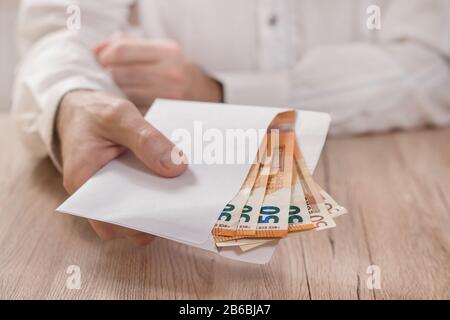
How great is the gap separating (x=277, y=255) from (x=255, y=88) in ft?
1.31

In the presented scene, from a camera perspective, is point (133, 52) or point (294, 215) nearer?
point (294, 215)

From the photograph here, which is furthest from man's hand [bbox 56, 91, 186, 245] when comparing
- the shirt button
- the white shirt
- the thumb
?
the shirt button

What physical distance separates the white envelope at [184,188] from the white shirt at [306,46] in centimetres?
29

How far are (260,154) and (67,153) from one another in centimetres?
22

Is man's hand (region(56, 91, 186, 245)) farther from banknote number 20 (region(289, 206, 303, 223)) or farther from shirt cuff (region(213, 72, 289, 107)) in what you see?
shirt cuff (region(213, 72, 289, 107))

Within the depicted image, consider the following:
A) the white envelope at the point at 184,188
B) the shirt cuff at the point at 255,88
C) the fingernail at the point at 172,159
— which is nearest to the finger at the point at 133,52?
the shirt cuff at the point at 255,88

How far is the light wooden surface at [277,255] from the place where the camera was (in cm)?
58

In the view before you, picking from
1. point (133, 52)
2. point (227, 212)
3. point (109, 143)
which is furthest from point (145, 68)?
point (227, 212)

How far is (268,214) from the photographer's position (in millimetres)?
584

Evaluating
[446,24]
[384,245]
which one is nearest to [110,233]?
[384,245]

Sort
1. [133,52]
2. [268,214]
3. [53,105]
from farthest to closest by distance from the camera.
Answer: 1. [133,52]
2. [53,105]
3. [268,214]

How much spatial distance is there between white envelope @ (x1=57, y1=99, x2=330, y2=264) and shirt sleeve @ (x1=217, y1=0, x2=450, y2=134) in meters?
0.29

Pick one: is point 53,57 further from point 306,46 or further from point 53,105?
point 306,46

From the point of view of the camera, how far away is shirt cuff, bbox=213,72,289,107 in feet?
3.16
